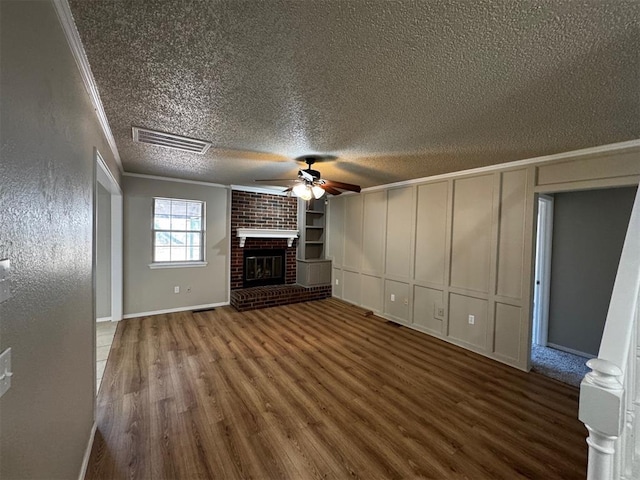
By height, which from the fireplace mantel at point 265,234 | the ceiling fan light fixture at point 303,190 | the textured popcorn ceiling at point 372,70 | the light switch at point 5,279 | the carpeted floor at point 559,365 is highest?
the textured popcorn ceiling at point 372,70

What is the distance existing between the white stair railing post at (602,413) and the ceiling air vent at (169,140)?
3221 mm

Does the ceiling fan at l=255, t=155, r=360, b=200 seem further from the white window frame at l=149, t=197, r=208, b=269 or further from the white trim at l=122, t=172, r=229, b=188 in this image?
the white window frame at l=149, t=197, r=208, b=269

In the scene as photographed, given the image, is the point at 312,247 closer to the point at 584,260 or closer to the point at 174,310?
the point at 174,310

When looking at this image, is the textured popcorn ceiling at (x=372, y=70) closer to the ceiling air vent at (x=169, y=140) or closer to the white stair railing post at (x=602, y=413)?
the ceiling air vent at (x=169, y=140)

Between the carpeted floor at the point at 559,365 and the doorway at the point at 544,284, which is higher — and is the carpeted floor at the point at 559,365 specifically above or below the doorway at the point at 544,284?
below

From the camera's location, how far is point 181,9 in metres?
1.18

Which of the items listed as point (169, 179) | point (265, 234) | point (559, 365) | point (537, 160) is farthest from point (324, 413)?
point (169, 179)

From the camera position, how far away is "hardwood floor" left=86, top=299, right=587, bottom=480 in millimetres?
1818

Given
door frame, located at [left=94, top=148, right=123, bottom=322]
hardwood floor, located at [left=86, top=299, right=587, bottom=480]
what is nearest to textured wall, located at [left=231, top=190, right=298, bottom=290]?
door frame, located at [left=94, top=148, right=123, bottom=322]

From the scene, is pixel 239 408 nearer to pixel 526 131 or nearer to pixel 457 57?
pixel 457 57

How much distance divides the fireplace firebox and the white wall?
6.15 ft

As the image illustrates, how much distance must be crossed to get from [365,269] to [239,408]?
364 cm

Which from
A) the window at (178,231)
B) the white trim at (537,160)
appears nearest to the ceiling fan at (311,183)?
the white trim at (537,160)

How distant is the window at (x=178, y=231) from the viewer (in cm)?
490
